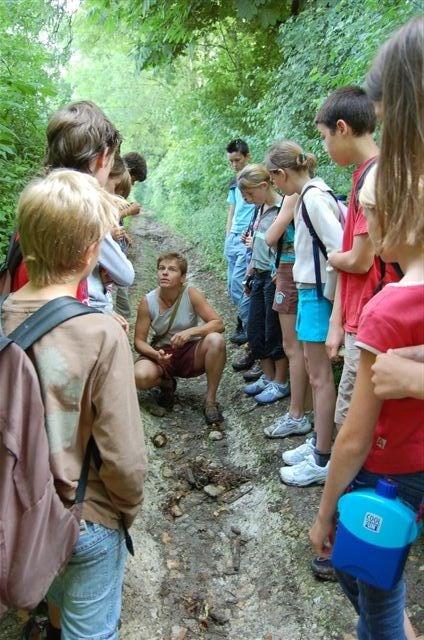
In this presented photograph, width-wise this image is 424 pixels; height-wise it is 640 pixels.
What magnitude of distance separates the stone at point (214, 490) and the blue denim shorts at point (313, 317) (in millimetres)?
1269

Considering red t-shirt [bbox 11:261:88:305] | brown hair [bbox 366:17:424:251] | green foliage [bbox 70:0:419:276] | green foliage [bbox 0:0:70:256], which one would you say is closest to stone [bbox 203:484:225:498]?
red t-shirt [bbox 11:261:88:305]

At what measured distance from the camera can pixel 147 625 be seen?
2.53m

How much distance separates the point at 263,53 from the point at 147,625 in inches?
391

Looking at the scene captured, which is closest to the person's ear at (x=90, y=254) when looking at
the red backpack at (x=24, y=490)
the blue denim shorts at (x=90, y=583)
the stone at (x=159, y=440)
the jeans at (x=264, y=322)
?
the red backpack at (x=24, y=490)

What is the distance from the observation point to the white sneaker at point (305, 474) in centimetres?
327

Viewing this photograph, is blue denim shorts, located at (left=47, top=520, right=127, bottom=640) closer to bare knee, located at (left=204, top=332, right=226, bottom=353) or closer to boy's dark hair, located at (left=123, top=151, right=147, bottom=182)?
bare knee, located at (left=204, top=332, right=226, bottom=353)

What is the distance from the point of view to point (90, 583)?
65.2 inches

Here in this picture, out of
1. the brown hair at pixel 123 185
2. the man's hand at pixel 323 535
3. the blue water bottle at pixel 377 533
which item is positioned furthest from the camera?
the brown hair at pixel 123 185

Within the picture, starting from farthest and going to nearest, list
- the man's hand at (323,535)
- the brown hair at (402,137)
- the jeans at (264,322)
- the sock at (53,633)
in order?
the jeans at (264,322), the sock at (53,633), the man's hand at (323,535), the brown hair at (402,137)

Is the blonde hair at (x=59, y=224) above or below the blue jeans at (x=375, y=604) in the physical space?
above

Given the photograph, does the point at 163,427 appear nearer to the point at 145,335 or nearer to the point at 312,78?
the point at 145,335

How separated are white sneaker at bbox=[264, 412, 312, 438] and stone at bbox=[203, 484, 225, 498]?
55cm

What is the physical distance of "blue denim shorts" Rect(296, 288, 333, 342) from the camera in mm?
3131

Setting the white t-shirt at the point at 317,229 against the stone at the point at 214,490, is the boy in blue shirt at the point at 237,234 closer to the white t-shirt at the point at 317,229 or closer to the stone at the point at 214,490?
the stone at the point at 214,490
